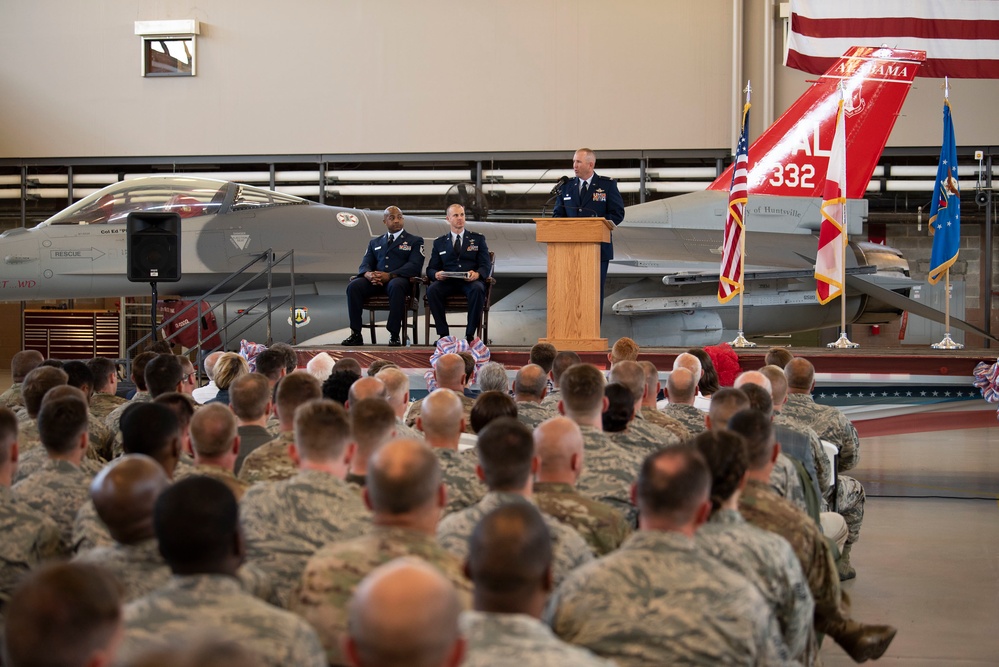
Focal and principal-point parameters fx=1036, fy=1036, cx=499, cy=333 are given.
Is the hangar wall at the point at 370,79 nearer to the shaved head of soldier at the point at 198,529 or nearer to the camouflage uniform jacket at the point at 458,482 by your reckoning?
Answer: the camouflage uniform jacket at the point at 458,482

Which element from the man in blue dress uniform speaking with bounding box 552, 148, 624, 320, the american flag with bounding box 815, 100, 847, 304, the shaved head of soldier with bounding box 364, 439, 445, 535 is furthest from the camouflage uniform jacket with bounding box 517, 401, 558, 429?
the american flag with bounding box 815, 100, 847, 304

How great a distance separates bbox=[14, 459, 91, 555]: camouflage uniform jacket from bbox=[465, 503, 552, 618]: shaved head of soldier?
1.98 metres

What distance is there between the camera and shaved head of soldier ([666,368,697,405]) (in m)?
5.51

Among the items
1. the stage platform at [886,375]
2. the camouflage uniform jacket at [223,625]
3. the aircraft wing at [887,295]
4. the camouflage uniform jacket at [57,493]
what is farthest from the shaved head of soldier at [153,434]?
the aircraft wing at [887,295]

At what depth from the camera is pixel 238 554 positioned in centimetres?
228

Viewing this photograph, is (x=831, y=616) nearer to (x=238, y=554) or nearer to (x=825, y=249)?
(x=238, y=554)

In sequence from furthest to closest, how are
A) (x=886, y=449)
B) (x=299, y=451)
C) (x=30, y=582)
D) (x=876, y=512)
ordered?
(x=886, y=449)
(x=876, y=512)
(x=299, y=451)
(x=30, y=582)

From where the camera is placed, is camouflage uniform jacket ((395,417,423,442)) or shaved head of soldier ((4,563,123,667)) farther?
camouflage uniform jacket ((395,417,423,442))

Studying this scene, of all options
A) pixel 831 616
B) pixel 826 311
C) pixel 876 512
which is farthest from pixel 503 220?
pixel 831 616

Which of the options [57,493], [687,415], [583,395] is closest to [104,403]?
[57,493]

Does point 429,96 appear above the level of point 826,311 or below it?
above

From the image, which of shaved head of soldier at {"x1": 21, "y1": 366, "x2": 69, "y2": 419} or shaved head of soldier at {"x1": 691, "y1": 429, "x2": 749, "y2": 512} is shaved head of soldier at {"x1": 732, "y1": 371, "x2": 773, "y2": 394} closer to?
shaved head of soldier at {"x1": 691, "y1": 429, "x2": 749, "y2": 512}

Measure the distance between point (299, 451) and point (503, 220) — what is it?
15.5 metres

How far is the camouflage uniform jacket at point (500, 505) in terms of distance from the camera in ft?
8.95
